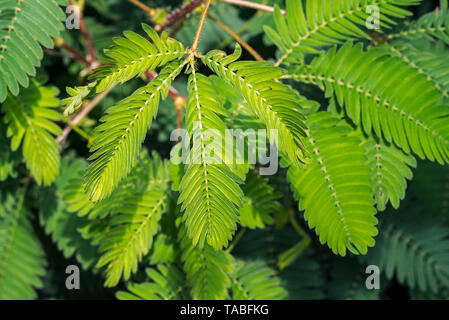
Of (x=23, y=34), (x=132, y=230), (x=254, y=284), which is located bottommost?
(x=254, y=284)

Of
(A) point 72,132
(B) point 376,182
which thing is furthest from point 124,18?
(B) point 376,182

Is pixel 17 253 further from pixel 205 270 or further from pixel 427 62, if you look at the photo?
pixel 427 62

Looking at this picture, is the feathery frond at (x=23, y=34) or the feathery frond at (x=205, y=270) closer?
the feathery frond at (x=23, y=34)

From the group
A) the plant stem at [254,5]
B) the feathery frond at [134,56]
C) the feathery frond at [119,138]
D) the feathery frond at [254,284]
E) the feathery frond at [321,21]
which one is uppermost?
the plant stem at [254,5]

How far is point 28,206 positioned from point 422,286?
1710mm

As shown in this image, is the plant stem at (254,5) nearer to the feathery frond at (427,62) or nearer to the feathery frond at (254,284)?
the feathery frond at (427,62)

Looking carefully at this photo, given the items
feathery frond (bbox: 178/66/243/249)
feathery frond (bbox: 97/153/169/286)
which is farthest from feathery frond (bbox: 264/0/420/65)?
feathery frond (bbox: 97/153/169/286)

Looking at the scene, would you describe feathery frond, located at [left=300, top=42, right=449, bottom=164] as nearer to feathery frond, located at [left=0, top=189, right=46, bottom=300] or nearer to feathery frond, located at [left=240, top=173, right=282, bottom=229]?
feathery frond, located at [left=240, top=173, right=282, bottom=229]

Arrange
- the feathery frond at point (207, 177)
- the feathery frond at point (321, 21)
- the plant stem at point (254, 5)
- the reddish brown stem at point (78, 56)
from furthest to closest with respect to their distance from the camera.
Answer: the reddish brown stem at point (78, 56)
the plant stem at point (254, 5)
the feathery frond at point (321, 21)
the feathery frond at point (207, 177)

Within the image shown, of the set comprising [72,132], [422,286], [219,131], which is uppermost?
[72,132]

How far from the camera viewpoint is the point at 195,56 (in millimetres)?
1251

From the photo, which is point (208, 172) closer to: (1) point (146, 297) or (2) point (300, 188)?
(2) point (300, 188)

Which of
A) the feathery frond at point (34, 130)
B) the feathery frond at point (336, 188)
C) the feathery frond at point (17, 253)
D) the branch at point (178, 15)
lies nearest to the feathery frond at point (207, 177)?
the feathery frond at point (336, 188)

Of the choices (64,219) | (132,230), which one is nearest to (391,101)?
(132,230)
